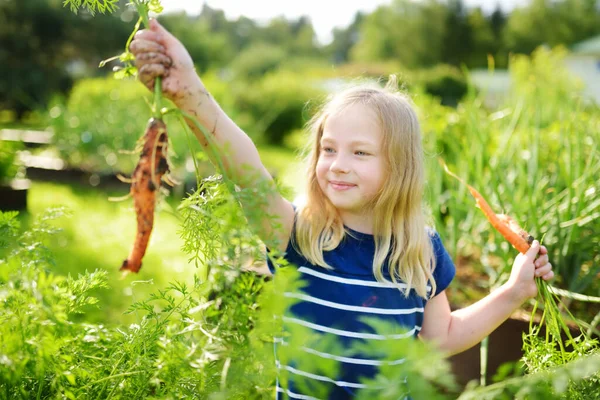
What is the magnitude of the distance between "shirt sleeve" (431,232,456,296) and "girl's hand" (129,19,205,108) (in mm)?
923

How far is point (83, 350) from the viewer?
3.66 feet

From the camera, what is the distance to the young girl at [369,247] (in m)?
1.48

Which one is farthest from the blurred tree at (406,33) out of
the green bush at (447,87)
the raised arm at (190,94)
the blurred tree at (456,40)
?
the raised arm at (190,94)

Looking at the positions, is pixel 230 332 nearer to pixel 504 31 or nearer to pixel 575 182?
pixel 575 182

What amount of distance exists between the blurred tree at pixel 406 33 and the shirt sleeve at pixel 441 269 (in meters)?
43.7

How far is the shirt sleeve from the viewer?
1.65 metres

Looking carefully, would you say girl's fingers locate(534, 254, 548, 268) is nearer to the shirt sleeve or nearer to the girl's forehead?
the shirt sleeve

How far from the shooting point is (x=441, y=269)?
5.48ft

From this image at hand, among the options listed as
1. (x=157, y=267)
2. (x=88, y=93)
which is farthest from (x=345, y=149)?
Result: (x=88, y=93)

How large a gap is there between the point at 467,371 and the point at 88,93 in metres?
7.43

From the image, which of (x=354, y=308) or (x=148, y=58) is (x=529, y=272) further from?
(x=148, y=58)

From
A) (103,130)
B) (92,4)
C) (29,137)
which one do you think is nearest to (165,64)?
(92,4)

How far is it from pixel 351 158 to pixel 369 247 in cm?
26

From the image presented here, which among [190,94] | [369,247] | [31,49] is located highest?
[31,49]
